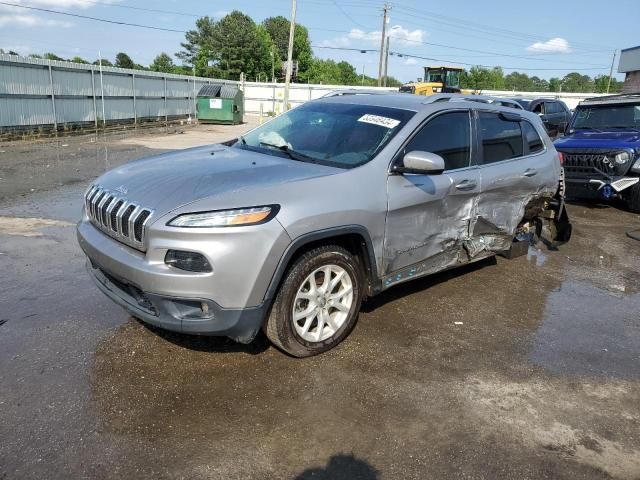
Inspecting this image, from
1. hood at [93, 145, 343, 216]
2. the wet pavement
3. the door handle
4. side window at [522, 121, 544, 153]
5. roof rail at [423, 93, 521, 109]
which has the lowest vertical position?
the wet pavement

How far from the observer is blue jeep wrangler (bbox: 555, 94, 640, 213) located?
860cm

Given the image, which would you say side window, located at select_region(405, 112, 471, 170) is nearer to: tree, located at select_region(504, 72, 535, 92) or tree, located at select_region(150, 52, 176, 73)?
tree, located at select_region(150, 52, 176, 73)

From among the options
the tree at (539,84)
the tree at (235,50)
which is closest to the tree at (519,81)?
the tree at (539,84)

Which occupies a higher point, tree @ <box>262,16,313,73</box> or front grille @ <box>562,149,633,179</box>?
tree @ <box>262,16,313,73</box>

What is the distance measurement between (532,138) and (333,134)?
2519mm

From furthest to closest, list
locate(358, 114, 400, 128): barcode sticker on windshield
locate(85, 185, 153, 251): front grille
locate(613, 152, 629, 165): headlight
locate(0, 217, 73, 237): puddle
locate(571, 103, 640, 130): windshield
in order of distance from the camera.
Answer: locate(571, 103, 640, 130): windshield
locate(613, 152, 629, 165): headlight
locate(0, 217, 73, 237): puddle
locate(358, 114, 400, 128): barcode sticker on windshield
locate(85, 185, 153, 251): front grille

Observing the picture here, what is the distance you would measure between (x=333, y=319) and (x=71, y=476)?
184cm

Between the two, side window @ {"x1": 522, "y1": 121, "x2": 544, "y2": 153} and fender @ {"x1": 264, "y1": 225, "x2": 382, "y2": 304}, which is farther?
side window @ {"x1": 522, "y1": 121, "x2": 544, "y2": 153}

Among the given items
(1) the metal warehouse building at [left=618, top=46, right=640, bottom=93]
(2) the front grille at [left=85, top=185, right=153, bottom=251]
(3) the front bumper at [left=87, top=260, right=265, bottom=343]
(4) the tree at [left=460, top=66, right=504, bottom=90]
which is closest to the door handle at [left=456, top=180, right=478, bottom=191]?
(3) the front bumper at [left=87, top=260, right=265, bottom=343]

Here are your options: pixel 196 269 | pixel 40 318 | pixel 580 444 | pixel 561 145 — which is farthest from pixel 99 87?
pixel 580 444

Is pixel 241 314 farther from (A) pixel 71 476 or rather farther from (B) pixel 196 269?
(A) pixel 71 476

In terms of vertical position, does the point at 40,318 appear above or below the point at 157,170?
below

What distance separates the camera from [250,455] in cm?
257

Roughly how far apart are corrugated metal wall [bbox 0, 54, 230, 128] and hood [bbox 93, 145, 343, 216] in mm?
14695
